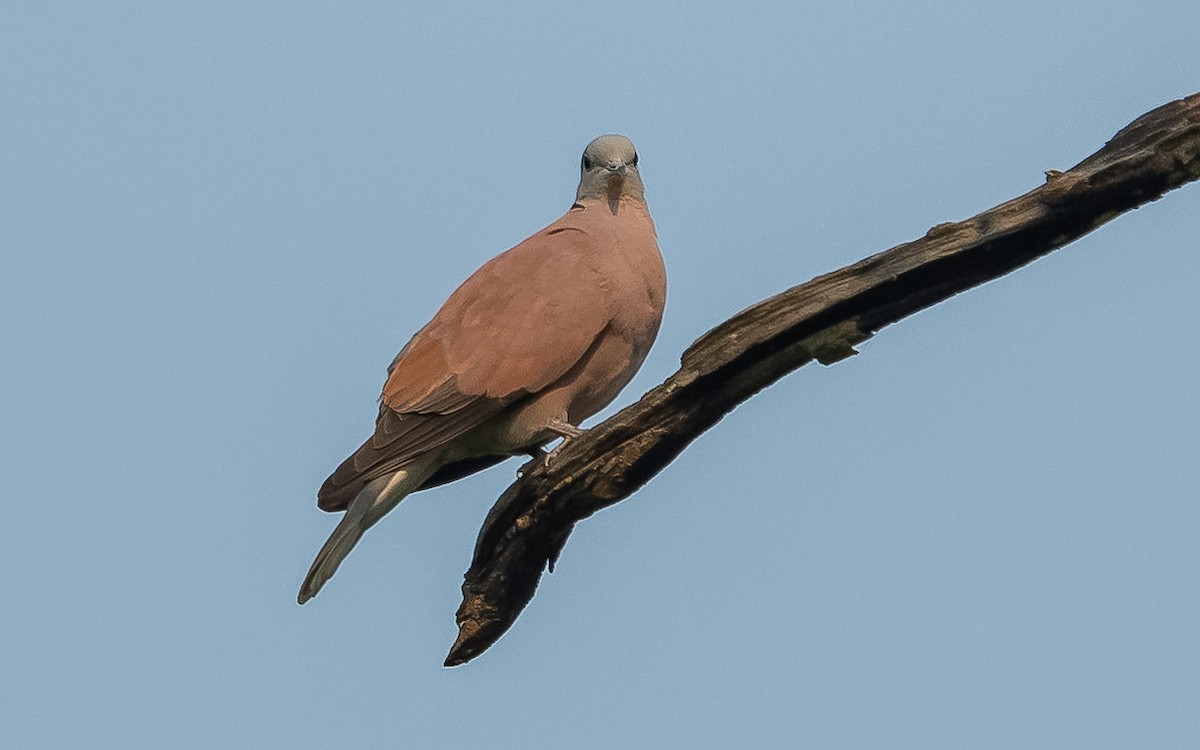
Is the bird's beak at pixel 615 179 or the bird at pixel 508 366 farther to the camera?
the bird's beak at pixel 615 179

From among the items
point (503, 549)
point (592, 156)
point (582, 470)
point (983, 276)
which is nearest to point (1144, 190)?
point (983, 276)

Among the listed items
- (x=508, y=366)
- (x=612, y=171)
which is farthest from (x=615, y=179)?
(x=508, y=366)

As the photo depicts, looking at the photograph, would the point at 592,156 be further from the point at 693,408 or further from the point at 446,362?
the point at 693,408

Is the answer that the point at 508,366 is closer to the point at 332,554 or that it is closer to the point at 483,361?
the point at 483,361

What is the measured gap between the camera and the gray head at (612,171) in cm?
791

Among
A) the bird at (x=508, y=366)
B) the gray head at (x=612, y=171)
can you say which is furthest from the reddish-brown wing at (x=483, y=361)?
the gray head at (x=612, y=171)

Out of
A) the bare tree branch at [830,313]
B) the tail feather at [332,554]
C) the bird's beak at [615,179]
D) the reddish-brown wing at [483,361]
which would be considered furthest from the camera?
the bird's beak at [615,179]

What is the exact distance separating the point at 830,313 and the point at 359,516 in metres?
2.40

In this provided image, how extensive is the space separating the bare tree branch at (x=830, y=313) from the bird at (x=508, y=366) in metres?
0.66

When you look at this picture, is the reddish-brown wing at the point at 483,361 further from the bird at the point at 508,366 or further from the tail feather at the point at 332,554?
the tail feather at the point at 332,554

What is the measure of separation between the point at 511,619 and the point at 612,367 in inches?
48.0

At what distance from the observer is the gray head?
791cm

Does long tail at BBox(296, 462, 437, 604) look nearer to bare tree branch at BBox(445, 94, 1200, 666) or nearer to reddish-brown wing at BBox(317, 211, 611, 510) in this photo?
reddish-brown wing at BBox(317, 211, 611, 510)

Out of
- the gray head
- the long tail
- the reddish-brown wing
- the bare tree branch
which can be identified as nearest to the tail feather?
the long tail
